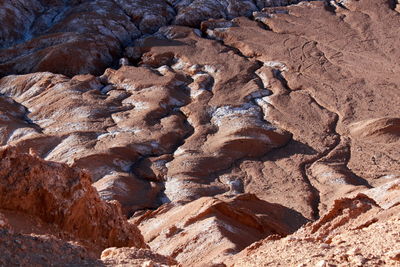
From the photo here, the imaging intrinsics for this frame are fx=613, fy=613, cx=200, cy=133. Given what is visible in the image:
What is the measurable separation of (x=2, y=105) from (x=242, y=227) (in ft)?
51.0

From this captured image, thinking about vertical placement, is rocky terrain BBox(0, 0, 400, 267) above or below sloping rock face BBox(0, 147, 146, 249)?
below

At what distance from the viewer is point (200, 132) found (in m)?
23.0

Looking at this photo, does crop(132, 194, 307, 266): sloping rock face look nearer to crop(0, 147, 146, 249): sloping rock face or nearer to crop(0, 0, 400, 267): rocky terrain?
crop(0, 0, 400, 267): rocky terrain

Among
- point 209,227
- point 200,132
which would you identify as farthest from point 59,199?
point 200,132

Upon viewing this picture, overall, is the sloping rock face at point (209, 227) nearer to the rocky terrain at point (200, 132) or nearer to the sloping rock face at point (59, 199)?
the rocky terrain at point (200, 132)

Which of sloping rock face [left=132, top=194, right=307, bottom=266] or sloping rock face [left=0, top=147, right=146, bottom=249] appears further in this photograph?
sloping rock face [left=132, top=194, right=307, bottom=266]

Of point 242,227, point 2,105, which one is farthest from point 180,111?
point 242,227

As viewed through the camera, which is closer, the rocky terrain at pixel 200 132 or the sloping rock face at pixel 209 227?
the rocky terrain at pixel 200 132

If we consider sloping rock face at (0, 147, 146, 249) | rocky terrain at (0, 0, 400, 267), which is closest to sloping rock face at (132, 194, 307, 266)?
rocky terrain at (0, 0, 400, 267)

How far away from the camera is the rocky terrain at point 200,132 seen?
805cm

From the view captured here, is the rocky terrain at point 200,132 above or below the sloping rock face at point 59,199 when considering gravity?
Answer: below

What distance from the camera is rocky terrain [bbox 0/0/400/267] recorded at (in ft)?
26.4

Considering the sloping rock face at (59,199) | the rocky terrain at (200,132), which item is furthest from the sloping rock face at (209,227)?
the sloping rock face at (59,199)

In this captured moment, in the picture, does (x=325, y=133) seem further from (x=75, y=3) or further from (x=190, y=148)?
(x=75, y=3)
